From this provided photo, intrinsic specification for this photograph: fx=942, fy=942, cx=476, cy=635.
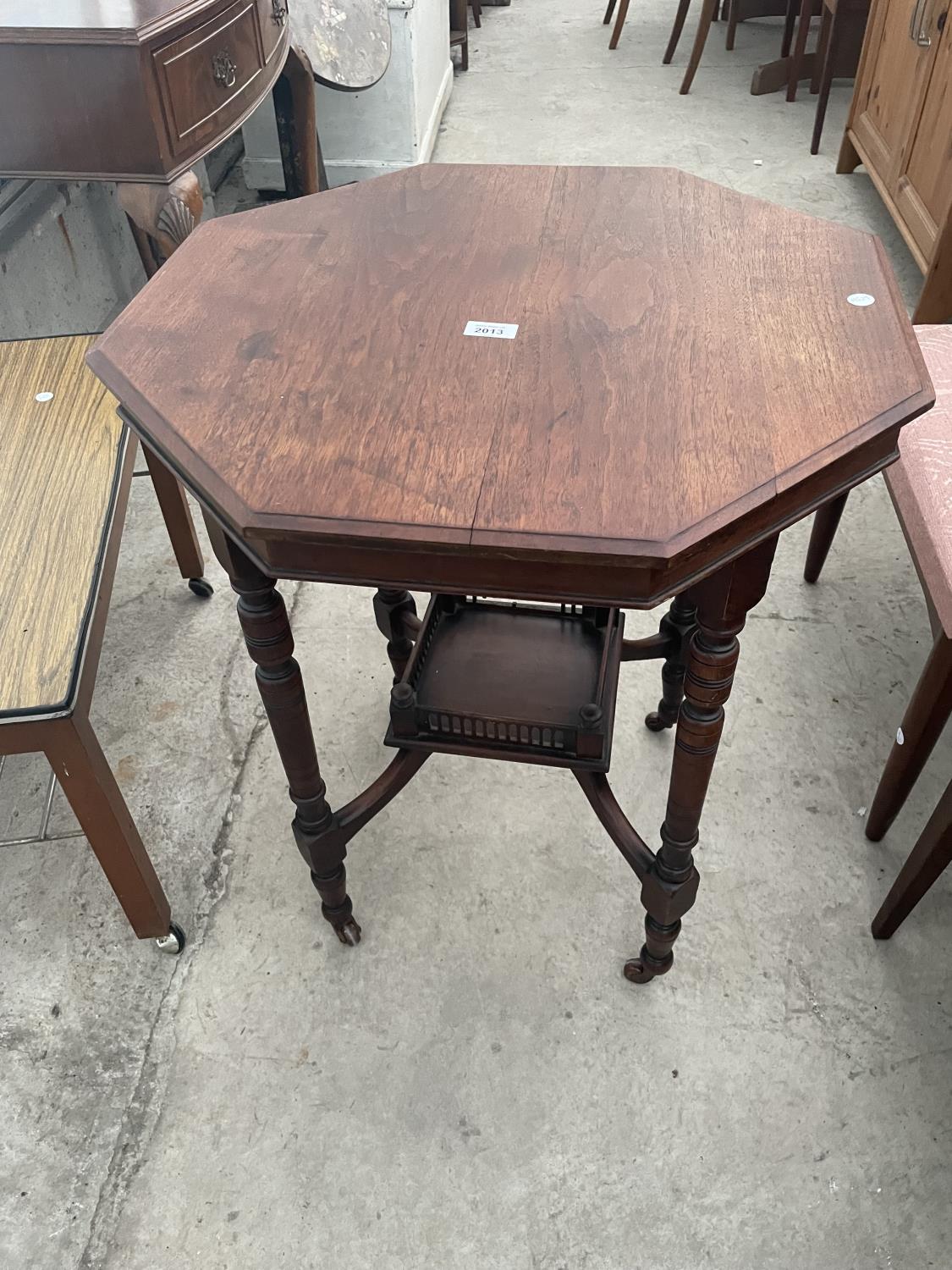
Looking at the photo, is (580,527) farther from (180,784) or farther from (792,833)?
(180,784)

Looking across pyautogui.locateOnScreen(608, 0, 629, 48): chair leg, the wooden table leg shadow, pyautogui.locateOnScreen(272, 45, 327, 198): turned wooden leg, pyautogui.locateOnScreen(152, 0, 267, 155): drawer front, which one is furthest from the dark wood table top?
pyautogui.locateOnScreen(608, 0, 629, 48): chair leg

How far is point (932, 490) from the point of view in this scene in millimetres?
1298

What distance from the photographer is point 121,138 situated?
1.53m

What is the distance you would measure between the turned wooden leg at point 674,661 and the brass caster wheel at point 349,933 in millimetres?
602

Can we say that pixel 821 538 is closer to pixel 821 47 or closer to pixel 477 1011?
pixel 477 1011

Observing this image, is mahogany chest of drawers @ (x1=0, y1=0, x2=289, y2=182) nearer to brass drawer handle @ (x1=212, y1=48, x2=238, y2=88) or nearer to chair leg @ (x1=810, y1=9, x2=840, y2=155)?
brass drawer handle @ (x1=212, y1=48, x2=238, y2=88)

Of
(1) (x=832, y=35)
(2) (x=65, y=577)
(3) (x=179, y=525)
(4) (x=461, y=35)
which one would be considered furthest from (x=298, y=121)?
(4) (x=461, y=35)

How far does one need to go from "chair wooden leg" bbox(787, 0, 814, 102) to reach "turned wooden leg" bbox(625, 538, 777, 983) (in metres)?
3.83

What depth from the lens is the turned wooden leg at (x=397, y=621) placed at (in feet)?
5.16

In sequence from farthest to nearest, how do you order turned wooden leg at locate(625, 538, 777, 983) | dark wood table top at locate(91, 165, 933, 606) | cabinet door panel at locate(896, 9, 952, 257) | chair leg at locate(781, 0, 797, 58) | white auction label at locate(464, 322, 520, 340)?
chair leg at locate(781, 0, 797, 58)
cabinet door panel at locate(896, 9, 952, 257)
white auction label at locate(464, 322, 520, 340)
turned wooden leg at locate(625, 538, 777, 983)
dark wood table top at locate(91, 165, 933, 606)

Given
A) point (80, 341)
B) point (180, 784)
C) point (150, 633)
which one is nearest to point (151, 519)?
point (150, 633)

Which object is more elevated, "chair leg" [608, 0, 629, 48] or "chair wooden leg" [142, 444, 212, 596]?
"chair leg" [608, 0, 629, 48]

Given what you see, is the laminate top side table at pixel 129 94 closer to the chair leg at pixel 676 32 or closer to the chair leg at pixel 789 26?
the chair leg at pixel 676 32

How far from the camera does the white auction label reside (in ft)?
3.34
